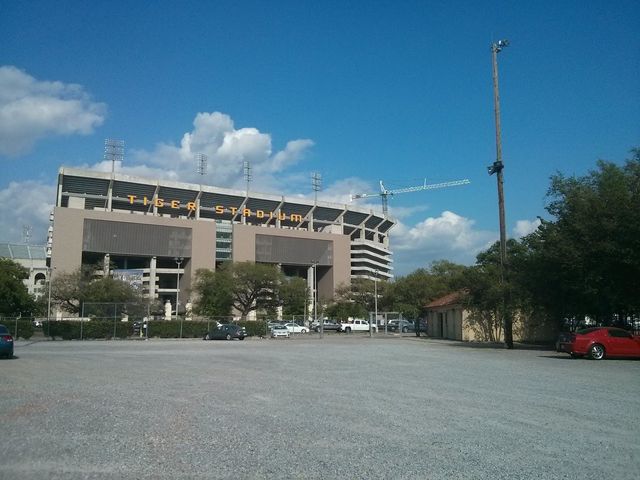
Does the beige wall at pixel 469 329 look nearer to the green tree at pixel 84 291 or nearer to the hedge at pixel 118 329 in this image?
the hedge at pixel 118 329

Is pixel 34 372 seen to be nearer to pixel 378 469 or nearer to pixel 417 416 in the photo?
pixel 417 416

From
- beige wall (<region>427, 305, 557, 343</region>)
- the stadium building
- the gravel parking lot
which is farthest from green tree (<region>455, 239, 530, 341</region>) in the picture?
the stadium building

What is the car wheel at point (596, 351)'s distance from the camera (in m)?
25.5

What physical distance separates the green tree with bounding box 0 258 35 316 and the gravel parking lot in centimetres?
5905

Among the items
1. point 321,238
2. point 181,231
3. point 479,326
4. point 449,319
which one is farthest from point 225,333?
point 321,238

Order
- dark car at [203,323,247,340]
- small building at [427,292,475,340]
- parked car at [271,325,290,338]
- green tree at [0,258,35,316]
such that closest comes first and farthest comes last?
small building at [427,292,475,340] → dark car at [203,323,247,340] → parked car at [271,325,290,338] → green tree at [0,258,35,316]

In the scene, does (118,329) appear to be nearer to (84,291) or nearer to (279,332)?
(279,332)

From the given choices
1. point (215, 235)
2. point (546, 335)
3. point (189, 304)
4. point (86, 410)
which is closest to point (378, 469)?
point (86, 410)

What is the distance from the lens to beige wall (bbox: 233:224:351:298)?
432ft

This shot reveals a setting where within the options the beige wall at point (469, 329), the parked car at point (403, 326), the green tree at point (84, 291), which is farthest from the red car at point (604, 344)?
the green tree at point (84, 291)

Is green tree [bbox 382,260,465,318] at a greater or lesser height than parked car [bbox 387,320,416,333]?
greater

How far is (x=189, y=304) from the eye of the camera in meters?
113

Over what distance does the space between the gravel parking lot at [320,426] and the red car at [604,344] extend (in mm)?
8015

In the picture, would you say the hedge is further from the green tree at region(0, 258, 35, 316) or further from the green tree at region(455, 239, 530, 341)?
the green tree at region(455, 239, 530, 341)
